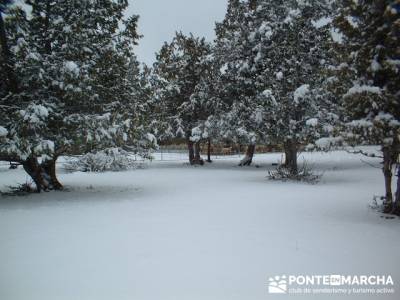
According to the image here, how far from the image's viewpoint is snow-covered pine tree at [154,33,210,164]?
28.3 meters

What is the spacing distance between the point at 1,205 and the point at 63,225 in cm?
425

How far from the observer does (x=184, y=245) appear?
654 centimetres

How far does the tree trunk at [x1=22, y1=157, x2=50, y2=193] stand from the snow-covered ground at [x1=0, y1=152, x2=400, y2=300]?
6.40 feet

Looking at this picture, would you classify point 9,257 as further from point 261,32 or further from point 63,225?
point 261,32

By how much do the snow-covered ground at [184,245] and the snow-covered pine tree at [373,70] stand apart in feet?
6.92

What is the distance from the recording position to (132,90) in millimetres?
15781

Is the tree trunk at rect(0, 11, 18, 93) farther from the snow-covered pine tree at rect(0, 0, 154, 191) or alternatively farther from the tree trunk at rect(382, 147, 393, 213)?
the tree trunk at rect(382, 147, 393, 213)

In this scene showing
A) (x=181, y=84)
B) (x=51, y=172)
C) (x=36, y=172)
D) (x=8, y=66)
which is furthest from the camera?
(x=181, y=84)

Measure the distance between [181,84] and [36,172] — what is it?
682 inches
